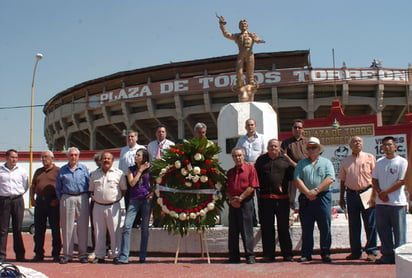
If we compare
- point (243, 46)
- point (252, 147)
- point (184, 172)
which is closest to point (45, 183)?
point (184, 172)

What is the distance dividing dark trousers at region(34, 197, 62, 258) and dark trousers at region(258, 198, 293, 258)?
3.18m

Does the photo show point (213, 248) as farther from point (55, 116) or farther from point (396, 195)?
point (55, 116)

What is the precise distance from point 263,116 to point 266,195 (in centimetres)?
Answer: 228

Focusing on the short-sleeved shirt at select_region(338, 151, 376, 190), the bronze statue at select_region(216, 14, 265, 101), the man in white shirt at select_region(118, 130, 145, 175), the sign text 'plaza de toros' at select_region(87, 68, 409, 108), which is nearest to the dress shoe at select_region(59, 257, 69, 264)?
the man in white shirt at select_region(118, 130, 145, 175)

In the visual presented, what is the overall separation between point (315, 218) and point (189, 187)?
1819 millimetres

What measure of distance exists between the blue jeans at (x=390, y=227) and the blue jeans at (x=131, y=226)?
10.4ft

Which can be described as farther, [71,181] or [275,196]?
[71,181]

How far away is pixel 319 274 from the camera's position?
16.9ft

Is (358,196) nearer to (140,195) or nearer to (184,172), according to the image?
(184,172)

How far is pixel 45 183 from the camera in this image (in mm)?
7078

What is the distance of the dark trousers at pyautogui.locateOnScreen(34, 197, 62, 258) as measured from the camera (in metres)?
6.98

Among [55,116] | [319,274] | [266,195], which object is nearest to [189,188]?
[266,195]

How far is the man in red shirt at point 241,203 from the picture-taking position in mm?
6164

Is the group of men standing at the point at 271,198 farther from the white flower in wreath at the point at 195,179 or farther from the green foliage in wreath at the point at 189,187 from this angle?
the white flower in wreath at the point at 195,179
